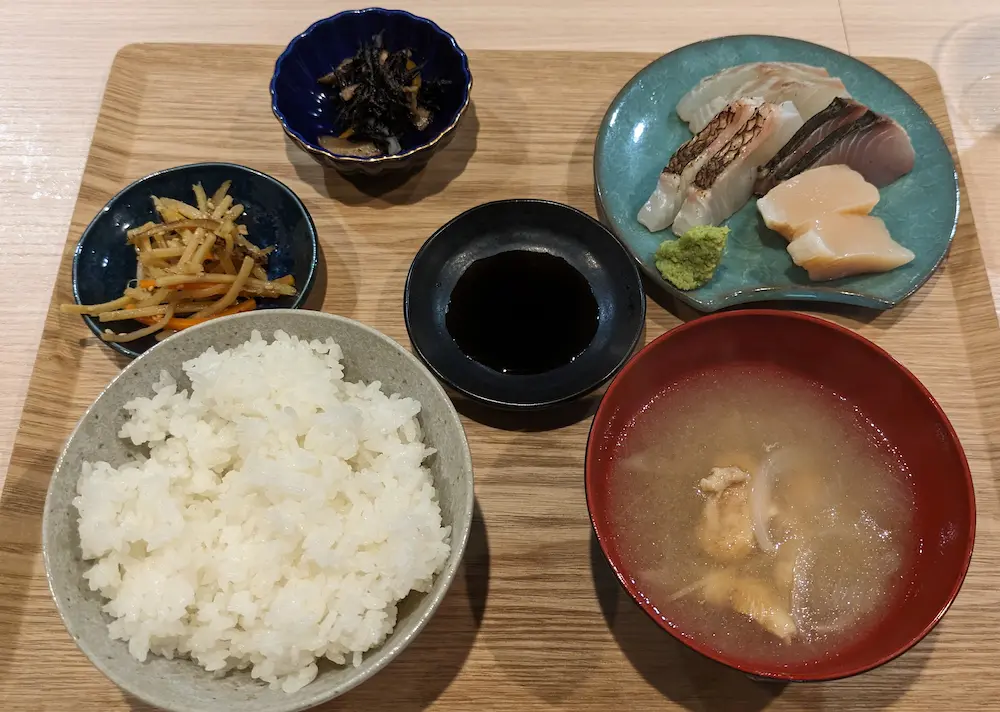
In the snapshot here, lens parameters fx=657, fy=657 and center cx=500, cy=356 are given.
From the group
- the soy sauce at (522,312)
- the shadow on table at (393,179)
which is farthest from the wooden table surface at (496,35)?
the soy sauce at (522,312)

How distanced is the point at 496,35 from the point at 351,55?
664mm

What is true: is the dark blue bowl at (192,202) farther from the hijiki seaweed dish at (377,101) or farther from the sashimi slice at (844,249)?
the sashimi slice at (844,249)

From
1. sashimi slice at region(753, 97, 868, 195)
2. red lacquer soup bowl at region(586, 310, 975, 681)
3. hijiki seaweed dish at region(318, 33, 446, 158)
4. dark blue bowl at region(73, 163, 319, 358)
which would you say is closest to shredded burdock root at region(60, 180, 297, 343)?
dark blue bowl at region(73, 163, 319, 358)

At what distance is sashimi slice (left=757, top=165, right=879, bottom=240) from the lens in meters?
2.30

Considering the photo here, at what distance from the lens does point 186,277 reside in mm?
2088

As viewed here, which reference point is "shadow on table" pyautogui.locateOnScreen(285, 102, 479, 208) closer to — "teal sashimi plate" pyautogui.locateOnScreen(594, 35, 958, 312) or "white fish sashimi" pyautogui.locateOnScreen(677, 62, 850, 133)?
"teal sashimi plate" pyautogui.locateOnScreen(594, 35, 958, 312)

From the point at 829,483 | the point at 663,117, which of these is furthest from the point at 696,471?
the point at 663,117

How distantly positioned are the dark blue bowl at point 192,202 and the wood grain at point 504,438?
162mm

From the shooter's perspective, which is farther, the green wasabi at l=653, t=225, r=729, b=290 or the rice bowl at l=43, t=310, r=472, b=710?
the green wasabi at l=653, t=225, r=729, b=290

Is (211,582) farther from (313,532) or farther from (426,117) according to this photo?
(426,117)

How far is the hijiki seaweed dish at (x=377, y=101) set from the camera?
2.44 m

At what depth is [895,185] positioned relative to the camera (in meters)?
2.45

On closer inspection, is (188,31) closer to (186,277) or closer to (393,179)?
(393,179)

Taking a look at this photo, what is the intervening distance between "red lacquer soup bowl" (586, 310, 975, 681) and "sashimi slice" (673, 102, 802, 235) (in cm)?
69
